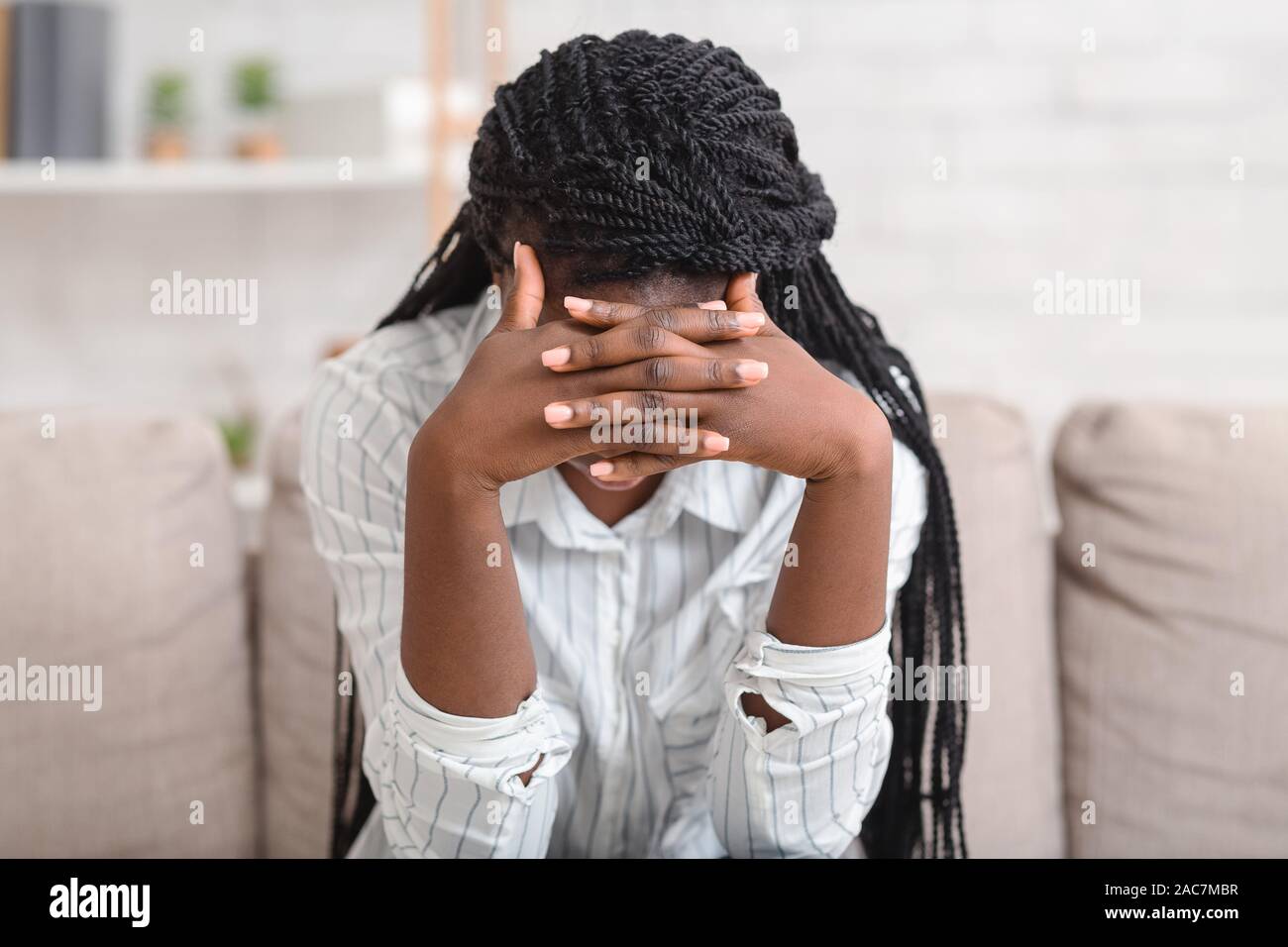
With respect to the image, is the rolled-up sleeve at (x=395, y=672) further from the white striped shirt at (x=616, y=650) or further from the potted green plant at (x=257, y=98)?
the potted green plant at (x=257, y=98)

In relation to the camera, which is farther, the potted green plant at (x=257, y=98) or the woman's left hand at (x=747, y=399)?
the potted green plant at (x=257, y=98)

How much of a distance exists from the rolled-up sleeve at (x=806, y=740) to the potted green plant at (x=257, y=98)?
1.25 m

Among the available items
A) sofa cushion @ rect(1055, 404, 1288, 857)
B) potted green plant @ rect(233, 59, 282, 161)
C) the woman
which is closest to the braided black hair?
the woman

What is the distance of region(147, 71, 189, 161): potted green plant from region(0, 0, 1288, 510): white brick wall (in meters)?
0.48

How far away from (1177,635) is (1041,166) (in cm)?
88

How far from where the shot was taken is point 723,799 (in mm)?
860

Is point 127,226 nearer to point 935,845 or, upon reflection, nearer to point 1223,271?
point 935,845

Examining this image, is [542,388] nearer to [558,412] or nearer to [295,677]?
[558,412]

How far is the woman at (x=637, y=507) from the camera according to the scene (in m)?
0.70

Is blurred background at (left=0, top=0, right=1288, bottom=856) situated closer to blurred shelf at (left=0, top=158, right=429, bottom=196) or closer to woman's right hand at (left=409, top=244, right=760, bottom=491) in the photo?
blurred shelf at (left=0, top=158, right=429, bottom=196)

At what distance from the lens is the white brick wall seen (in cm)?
164

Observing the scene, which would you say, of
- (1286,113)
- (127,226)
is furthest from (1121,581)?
(127,226)

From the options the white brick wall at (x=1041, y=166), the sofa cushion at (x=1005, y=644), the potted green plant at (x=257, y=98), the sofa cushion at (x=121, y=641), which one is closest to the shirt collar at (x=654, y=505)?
the sofa cushion at (x=1005, y=644)
